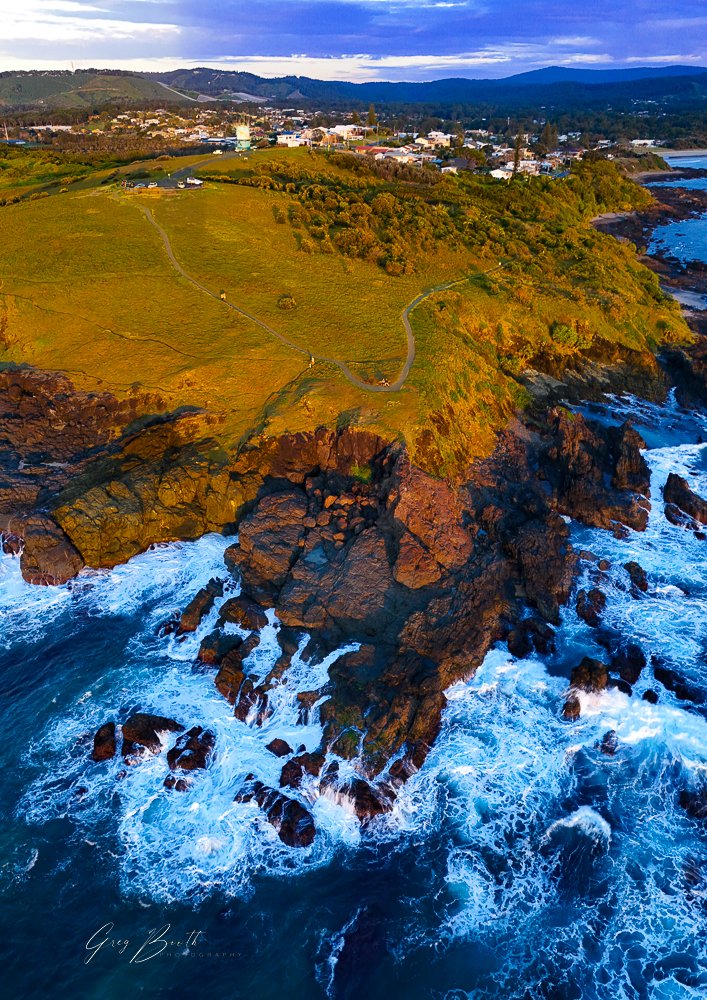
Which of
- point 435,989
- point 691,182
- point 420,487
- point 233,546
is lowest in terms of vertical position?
point 435,989

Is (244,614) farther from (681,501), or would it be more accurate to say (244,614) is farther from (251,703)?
(681,501)

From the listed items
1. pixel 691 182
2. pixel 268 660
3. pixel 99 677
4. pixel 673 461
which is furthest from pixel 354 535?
pixel 691 182

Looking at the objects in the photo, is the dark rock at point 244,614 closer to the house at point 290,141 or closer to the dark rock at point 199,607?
the dark rock at point 199,607

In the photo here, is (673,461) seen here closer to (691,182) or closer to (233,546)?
(233,546)

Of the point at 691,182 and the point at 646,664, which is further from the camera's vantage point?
the point at 691,182

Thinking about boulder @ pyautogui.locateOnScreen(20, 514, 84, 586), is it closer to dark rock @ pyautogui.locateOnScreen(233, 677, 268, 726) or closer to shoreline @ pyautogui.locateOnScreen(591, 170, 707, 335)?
dark rock @ pyautogui.locateOnScreen(233, 677, 268, 726)

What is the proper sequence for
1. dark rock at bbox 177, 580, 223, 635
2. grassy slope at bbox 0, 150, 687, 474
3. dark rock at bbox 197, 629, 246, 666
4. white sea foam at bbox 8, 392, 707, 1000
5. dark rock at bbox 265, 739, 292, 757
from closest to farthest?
white sea foam at bbox 8, 392, 707, 1000 → dark rock at bbox 265, 739, 292, 757 → dark rock at bbox 197, 629, 246, 666 → dark rock at bbox 177, 580, 223, 635 → grassy slope at bbox 0, 150, 687, 474
